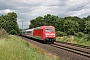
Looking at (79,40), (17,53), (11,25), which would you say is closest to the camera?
(17,53)

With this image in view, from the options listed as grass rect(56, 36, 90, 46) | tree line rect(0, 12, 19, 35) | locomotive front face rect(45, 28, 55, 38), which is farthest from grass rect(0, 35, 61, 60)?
tree line rect(0, 12, 19, 35)

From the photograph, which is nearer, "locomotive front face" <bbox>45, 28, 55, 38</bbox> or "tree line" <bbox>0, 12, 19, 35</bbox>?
"locomotive front face" <bbox>45, 28, 55, 38</bbox>

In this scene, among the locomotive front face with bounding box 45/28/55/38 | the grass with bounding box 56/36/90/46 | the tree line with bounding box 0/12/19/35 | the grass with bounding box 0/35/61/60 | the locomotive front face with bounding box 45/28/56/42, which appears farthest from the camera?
the tree line with bounding box 0/12/19/35

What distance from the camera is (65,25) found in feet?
321

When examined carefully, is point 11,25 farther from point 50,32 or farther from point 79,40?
point 79,40

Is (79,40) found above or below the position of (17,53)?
below

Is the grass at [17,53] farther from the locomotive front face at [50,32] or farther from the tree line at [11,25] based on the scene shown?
the tree line at [11,25]

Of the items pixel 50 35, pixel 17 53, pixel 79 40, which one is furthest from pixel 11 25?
pixel 17 53

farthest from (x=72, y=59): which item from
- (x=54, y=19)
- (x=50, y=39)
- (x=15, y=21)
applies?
(x=54, y=19)

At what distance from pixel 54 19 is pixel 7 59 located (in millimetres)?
87807

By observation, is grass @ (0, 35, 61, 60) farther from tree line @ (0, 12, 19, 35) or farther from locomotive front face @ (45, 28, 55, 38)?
tree line @ (0, 12, 19, 35)

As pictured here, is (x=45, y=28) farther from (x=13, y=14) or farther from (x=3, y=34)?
(x=13, y=14)

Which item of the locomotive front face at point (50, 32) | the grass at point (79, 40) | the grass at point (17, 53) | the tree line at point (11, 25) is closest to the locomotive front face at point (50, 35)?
the locomotive front face at point (50, 32)

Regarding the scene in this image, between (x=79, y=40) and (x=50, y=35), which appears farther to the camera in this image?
(x=50, y=35)
